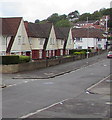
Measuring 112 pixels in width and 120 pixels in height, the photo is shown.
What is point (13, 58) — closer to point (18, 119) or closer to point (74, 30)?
point (18, 119)

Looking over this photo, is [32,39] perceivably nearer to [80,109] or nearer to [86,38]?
[86,38]

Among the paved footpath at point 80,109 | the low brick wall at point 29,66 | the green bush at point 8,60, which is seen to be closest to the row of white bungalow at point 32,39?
the low brick wall at point 29,66

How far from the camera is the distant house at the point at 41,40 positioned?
52.5 metres

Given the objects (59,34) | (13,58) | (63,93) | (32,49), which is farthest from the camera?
(59,34)

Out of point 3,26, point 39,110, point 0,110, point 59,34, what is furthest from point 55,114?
point 59,34

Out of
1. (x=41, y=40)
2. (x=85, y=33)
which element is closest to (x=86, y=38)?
(x=85, y=33)

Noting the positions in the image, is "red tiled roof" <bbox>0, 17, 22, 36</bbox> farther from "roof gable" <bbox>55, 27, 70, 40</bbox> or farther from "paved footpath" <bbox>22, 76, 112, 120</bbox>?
"paved footpath" <bbox>22, 76, 112, 120</bbox>

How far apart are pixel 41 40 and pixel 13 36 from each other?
1342cm

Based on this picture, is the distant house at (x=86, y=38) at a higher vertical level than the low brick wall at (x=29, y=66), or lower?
higher

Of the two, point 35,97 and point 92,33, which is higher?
point 92,33

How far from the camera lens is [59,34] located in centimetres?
6956

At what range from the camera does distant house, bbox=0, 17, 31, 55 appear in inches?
1640

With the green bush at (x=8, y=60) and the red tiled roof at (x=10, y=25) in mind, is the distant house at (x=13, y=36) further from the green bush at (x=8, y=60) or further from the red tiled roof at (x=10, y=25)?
the green bush at (x=8, y=60)

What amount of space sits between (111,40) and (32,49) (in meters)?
62.1
